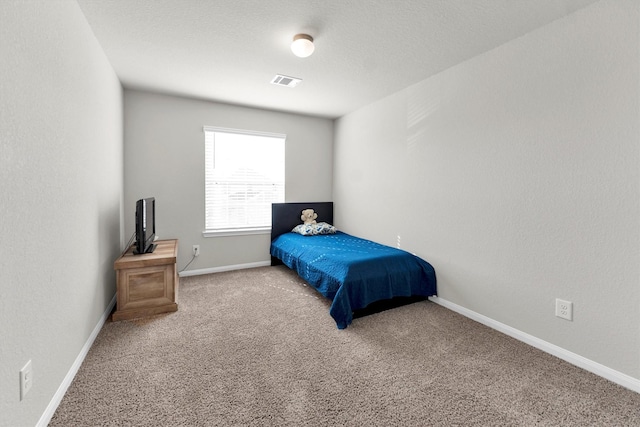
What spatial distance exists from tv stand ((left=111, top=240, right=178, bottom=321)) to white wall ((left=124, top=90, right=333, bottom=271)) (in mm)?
1049

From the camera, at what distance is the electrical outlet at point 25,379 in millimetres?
1187

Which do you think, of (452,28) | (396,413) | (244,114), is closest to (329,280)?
(396,413)

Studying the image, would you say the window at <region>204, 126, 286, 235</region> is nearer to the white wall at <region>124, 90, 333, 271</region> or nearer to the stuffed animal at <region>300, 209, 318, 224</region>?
the white wall at <region>124, 90, 333, 271</region>

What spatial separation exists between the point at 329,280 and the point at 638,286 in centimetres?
206

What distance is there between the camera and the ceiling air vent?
9.96ft

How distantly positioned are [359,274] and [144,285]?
195 centimetres

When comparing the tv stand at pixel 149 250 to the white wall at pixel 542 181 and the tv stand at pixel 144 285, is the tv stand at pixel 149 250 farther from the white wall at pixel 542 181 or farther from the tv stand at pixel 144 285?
the white wall at pixel 542 181

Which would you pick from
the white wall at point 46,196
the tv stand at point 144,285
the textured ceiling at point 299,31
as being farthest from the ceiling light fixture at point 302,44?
the tv stand at point 144,285

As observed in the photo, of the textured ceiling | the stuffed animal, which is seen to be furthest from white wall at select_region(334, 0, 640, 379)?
the stuffed animal

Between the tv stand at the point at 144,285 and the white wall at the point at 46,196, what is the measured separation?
0.22 metres

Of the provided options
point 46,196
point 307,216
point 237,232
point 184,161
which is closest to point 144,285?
point 46,196

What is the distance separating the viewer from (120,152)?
3.21 metres

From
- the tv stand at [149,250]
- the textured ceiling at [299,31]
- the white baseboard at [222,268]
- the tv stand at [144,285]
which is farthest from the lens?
the white baseboard at [222,268]

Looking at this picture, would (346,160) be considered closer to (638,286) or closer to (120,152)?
(120,152)
